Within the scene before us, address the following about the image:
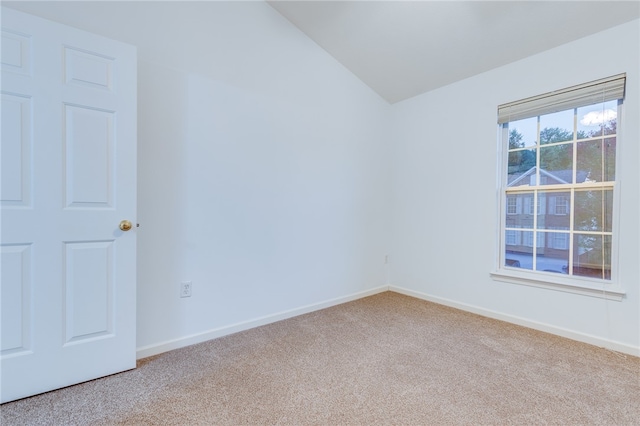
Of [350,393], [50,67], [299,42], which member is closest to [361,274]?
[350,393]

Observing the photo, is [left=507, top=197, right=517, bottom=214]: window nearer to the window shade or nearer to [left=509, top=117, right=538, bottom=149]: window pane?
[left=509, top=117, right=538, bottom=149]: window pane

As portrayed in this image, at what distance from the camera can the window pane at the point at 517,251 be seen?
8.68 feet

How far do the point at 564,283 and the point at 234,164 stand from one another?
9.44ft

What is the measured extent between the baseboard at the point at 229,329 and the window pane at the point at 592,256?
203 cm

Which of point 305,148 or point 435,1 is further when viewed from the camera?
point 305,148

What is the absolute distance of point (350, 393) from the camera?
1610 millimetres

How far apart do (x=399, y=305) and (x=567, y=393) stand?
159 centimetres

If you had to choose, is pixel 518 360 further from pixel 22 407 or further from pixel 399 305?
pixel 22 407

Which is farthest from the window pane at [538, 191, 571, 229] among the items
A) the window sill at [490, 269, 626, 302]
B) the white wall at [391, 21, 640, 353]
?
the window sill at [490, 269, 626, 302]

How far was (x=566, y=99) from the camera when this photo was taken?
235 centimetres

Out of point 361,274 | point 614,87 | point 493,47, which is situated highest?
point 493,47

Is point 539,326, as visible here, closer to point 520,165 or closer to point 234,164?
point 520,165

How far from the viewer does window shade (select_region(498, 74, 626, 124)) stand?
7.04 feet

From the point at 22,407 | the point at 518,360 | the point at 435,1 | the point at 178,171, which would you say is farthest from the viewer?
the point at 435,1
